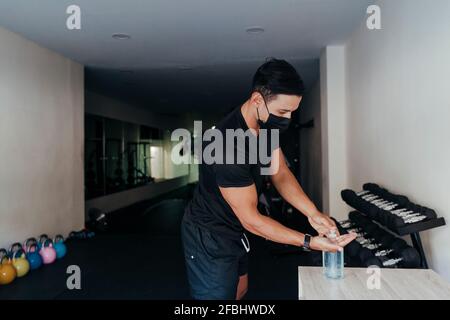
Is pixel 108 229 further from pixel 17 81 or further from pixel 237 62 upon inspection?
pixel 237 62

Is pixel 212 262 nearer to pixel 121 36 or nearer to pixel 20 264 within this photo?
pixel 20 264

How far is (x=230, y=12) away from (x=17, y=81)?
1.72m

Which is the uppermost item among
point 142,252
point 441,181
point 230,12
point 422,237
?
point 230,12

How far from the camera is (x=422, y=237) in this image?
1487 mm

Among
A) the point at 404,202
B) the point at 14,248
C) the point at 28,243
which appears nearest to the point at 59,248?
the point at 28,243

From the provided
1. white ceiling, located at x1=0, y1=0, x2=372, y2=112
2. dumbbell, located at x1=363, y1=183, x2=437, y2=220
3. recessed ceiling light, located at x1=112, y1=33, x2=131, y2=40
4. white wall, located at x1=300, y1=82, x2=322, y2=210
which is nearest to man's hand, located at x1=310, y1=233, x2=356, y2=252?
dumbbell, located at x1=363, y1=183, x2=437, y2=220

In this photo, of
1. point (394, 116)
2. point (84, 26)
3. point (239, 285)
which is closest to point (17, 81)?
point (84, 26)

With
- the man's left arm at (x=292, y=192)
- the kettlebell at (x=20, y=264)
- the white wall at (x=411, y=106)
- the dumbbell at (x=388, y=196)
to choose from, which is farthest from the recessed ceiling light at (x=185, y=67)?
the man's left arm at (x=292, y=192)

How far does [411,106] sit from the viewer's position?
5.16 feet

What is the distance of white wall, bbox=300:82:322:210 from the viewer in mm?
4180

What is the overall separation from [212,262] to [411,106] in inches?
43.2

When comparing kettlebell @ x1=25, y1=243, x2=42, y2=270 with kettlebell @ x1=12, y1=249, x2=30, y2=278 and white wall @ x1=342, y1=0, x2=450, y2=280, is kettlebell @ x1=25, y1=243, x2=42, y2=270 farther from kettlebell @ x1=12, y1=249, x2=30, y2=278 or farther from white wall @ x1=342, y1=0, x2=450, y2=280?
white wall @ x1=342, y1=0, x2=450, y2=280

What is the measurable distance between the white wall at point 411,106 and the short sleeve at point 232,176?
0.75 meters

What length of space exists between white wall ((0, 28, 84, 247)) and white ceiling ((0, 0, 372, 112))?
20cm
